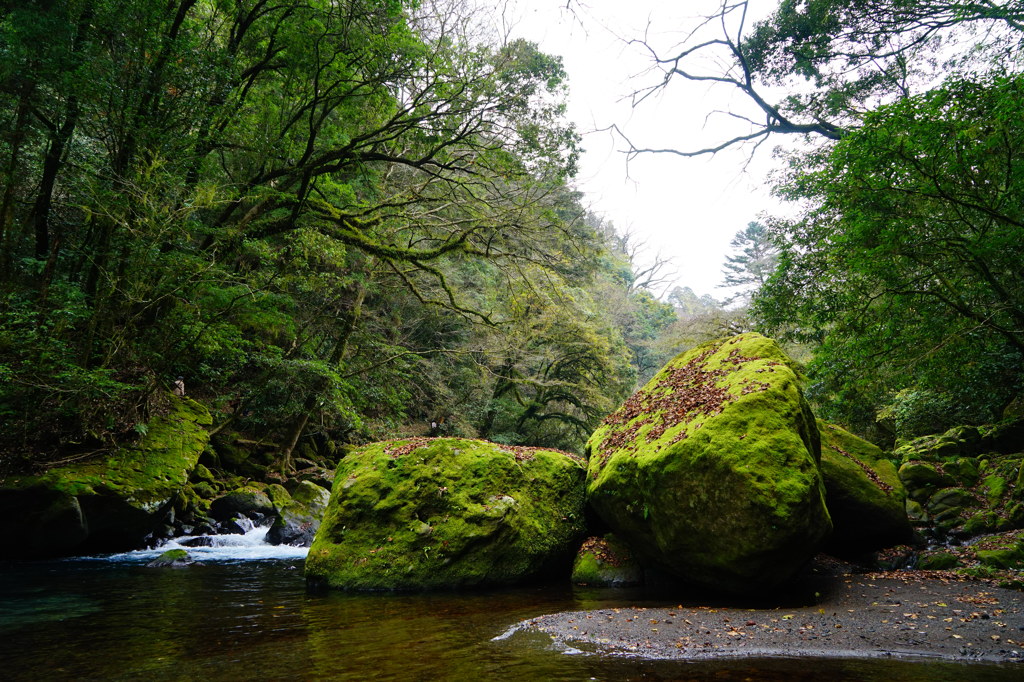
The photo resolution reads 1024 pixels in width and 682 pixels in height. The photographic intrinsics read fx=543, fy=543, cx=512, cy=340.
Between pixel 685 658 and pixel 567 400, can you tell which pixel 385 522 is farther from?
pixel 567 400

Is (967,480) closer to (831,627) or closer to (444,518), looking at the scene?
(831,627)

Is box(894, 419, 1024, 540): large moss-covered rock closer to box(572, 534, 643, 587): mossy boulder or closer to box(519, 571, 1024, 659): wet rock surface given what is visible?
box(519, 571, 1024, 659): wet rock surface

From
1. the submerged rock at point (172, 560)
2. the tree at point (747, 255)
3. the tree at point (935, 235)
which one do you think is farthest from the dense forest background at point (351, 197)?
the tree at point (747, 255)

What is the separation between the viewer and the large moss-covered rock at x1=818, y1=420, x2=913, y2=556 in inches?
316

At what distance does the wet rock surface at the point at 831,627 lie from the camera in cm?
458

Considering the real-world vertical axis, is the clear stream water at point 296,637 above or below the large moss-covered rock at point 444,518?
below

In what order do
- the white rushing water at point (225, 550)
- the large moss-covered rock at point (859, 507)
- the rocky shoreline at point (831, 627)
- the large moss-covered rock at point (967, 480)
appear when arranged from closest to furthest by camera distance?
the rocky shoreline at point (831, 627)
the large moss-covered rock at point (859, 507)
the large moss-covered rock at point (967, 480)
the white rushing water at point (225, 550)

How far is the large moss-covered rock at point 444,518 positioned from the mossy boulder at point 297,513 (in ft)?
8.46

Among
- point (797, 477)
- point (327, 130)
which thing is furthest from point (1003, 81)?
point (327, 130)

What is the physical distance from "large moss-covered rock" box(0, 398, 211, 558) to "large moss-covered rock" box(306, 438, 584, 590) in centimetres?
380

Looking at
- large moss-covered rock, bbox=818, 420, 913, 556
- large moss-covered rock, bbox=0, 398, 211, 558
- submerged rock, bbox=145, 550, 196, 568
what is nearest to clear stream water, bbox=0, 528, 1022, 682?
submerged rock, bbox=145, 550, 196, 568

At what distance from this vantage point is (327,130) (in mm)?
12391

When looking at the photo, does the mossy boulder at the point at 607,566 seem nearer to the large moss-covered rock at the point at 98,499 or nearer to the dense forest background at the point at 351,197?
the dense forest background at the point at 351,197

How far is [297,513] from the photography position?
1270cm
